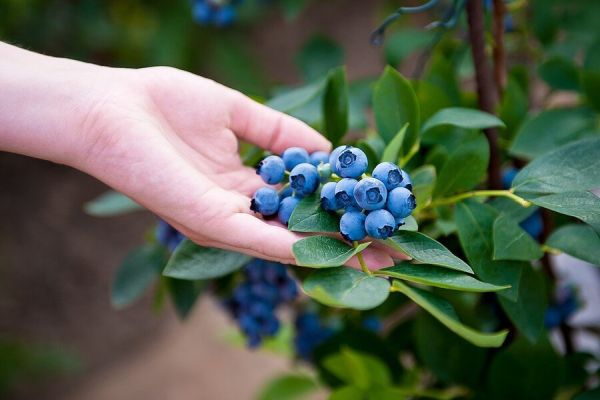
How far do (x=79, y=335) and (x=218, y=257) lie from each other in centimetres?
182

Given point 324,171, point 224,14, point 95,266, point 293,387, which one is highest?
point 324,171

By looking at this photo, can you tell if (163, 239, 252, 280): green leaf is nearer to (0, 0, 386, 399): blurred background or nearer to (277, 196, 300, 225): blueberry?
(277, 196, 300, 225): blueberry

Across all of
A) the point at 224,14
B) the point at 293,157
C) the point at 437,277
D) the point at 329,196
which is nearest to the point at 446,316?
the point at 437,277

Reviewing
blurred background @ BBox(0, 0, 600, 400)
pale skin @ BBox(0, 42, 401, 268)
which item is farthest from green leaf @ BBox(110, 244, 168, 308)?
blurred background @ BBox(0, 0, 600, 400)

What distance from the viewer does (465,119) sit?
729 mm

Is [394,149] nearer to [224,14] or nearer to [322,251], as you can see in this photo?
[322,251]

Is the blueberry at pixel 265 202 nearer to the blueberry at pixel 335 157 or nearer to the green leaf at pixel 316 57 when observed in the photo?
the blueberry at pixel 335 157

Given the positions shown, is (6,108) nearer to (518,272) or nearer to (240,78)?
(518,272)

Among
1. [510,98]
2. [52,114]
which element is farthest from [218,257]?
[510,98]

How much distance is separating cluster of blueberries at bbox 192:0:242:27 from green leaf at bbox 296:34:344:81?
18 centimetres

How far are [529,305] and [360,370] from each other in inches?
8.9

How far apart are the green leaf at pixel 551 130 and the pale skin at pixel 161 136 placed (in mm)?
242

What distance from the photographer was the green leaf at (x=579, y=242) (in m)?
0.65

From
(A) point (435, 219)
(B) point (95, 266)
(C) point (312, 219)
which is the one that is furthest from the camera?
(B) point (95, 266)
